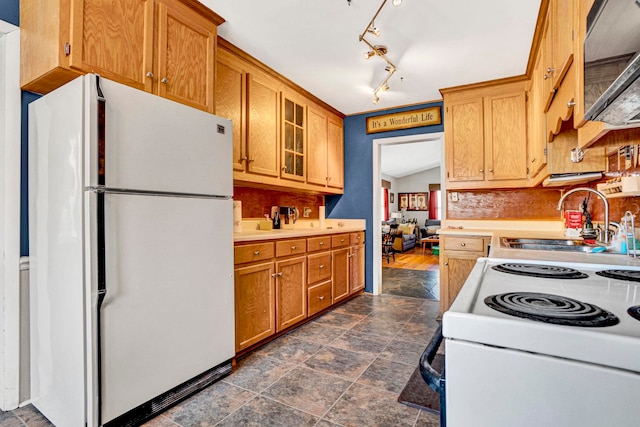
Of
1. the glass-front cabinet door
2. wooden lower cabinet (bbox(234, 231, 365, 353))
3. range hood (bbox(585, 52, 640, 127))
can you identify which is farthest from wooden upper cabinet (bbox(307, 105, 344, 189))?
range hood (bbox(585, 52, 640, 127))

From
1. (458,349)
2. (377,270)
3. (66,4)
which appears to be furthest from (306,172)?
(458,349)

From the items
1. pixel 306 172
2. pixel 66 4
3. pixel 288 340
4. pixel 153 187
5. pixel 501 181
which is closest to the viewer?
pixel 66 4

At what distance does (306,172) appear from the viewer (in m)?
3.56

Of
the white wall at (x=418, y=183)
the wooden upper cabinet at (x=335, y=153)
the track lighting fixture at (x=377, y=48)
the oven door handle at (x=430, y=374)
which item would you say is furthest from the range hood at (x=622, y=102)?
the white wall at (x=418, y=183)

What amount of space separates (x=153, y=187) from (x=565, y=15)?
1957mm

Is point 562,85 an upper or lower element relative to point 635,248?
upper

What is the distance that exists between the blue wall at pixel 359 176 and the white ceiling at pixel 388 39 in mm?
830

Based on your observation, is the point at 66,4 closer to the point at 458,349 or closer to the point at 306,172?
the point at 458,349

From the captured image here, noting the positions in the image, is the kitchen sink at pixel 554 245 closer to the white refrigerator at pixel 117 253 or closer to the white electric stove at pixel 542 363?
the white electric stove at pixel 542 363

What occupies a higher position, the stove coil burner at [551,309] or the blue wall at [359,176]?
the blue wall at [359,176]

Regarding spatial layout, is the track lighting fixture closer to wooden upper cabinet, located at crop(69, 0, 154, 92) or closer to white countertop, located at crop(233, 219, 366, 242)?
wooden upper cabinet, located at crop(69, 0, 154, 92)

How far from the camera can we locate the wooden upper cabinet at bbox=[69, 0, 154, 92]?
4.95ft

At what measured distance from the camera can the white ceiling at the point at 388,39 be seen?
2092 millimetres

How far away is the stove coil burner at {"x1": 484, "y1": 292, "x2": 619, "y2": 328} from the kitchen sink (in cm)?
124
